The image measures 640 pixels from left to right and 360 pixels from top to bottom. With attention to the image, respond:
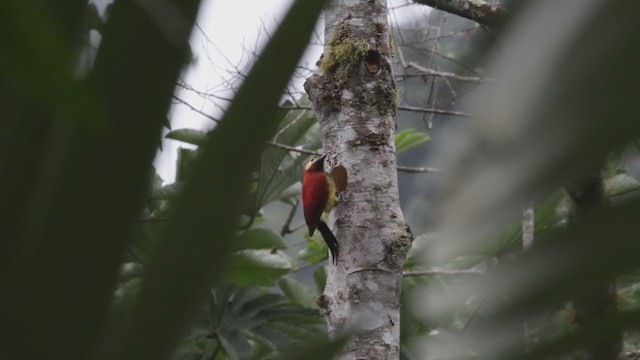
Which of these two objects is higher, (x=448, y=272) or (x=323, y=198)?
(x=323, y=198)

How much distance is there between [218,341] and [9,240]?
11.6 ft

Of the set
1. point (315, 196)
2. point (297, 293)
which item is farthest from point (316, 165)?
point (297, 293)

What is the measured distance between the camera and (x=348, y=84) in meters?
2.71

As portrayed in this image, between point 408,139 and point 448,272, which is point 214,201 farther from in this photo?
point 408,139

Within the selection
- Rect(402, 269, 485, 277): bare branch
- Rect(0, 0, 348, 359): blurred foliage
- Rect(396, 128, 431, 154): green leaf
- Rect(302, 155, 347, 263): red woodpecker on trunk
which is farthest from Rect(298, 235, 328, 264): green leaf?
Rect(0, 0, 348, 359): blurred foliage

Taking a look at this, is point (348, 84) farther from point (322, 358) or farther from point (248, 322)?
point (322, 358)

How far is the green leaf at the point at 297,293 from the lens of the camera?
13.8 feet

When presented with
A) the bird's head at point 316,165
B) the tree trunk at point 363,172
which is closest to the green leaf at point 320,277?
the bird's head at point 316,165

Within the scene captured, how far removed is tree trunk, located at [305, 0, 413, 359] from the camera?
7.94ft

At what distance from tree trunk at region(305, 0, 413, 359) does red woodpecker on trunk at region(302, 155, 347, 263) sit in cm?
3

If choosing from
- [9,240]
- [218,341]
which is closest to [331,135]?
[218,341]

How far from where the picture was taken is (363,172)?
2.59 metres

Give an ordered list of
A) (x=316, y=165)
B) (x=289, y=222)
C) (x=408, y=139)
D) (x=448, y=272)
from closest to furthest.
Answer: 1. (x=448, y=272)
2. (x=316, y=165)
3. (x=408, y=139)
4. (x=289, y=222)

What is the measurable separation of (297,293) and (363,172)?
1758 millimetres
